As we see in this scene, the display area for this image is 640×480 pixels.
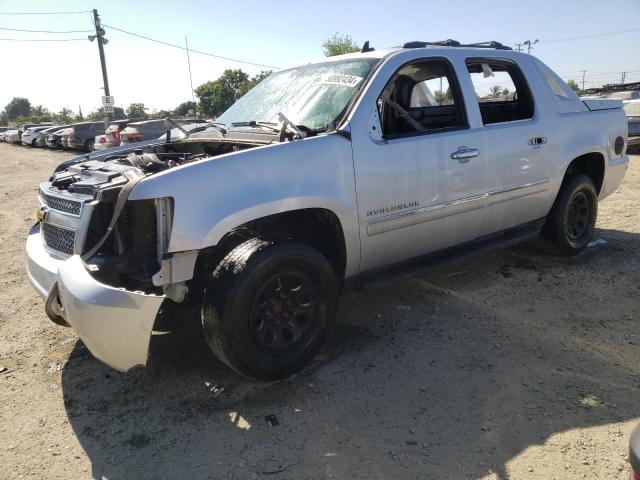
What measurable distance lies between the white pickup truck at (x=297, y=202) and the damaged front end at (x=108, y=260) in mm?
10

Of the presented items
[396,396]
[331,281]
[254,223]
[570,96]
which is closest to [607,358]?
[396,396]

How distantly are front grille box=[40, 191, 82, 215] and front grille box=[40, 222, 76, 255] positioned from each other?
112 millimetres

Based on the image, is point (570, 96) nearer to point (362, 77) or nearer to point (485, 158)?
point (485, 158)

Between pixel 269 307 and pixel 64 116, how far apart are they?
8581 centimetres

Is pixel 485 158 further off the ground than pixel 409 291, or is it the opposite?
pixel 485 158

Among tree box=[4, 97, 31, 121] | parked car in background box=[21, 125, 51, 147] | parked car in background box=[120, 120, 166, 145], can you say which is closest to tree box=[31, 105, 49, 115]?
tree box=[4, 97, 31, 121]

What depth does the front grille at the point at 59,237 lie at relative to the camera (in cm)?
296

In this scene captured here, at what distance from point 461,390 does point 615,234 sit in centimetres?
400

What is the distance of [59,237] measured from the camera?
309 centimetres

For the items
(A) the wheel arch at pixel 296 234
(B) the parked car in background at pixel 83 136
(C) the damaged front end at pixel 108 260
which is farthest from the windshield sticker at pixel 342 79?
(B) the parked car in background at pixel 83 136

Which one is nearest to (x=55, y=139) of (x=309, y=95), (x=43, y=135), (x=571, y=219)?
(x=43, y=135)

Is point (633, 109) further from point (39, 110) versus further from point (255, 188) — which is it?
point (39, 110)

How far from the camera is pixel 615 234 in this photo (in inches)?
228

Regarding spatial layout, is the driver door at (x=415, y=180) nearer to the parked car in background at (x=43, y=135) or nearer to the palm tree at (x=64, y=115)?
the parked car in background at (x=43, y=135)
